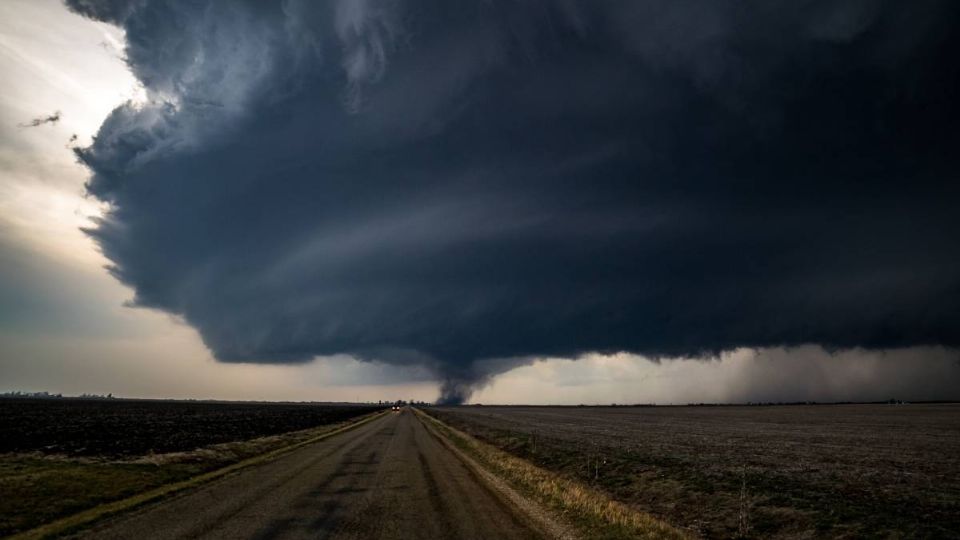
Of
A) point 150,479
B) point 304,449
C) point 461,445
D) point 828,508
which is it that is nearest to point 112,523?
point 150,479

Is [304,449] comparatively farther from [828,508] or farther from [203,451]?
[828,508]

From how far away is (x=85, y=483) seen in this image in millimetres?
21000

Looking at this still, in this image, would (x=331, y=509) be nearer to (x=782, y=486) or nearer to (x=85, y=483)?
(x=85, y=483)

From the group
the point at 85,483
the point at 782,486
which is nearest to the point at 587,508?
the point at 782,486

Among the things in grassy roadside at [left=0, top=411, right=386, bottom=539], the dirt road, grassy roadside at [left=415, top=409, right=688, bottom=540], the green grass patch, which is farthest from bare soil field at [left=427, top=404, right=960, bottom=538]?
the green grass patch

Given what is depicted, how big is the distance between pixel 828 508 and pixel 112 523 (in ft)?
69.5

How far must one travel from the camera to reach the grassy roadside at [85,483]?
1504cm

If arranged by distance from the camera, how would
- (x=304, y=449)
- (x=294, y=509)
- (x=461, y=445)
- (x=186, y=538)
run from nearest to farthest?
(x=186, y=538), (x=294, y=509), (x=304, y=449), (x=461, y=445)

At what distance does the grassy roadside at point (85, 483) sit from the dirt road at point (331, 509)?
1193 millimetres

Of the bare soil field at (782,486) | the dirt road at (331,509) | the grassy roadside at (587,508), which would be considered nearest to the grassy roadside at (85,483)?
the dirt road at (331,509)

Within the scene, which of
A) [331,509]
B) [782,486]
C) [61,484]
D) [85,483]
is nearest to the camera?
[331,509]

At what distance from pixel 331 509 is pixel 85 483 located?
38.4 feet

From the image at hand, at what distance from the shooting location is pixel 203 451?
3350 centimetres

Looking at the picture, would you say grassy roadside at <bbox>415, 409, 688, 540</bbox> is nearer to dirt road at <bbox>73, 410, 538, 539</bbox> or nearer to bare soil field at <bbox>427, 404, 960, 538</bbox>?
bare soil field at <bbox>427, 404, 960, 538</bbox>
